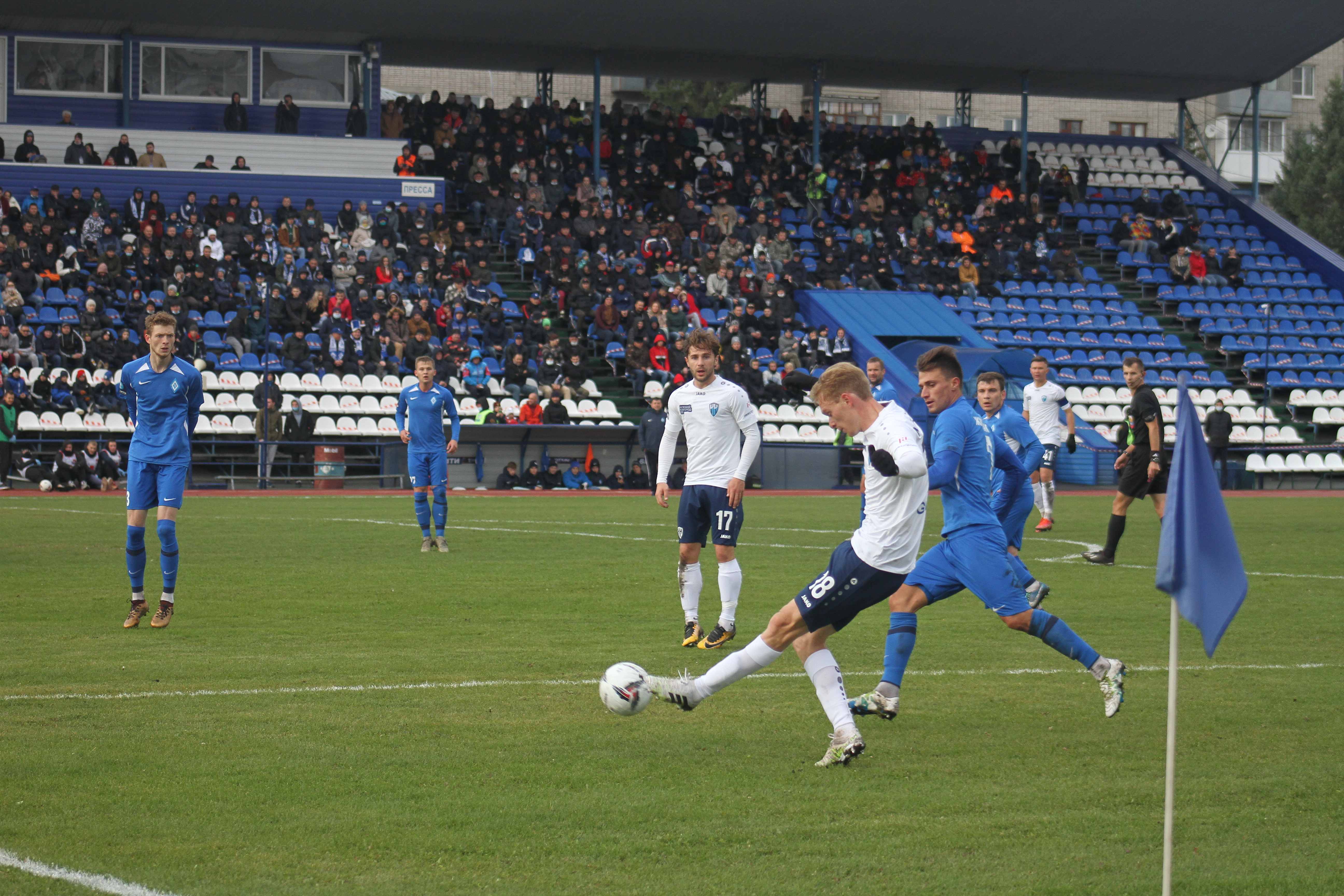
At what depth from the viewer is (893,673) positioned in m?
7.29

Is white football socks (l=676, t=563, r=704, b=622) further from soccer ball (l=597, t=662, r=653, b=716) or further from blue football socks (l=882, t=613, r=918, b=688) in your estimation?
soccer ball (l=597, t=662, r=653, b=716)

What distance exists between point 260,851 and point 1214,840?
11.8 feet

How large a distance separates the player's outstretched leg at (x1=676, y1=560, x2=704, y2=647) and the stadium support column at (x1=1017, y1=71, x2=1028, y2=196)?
36.6 metres

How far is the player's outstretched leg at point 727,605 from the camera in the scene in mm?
9805

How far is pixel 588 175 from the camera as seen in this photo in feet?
131

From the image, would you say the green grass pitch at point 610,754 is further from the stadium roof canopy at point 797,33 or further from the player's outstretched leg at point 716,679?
the stadium roof canopy at point 797,33

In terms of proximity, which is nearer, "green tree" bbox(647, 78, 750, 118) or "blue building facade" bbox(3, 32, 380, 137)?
"blue building facade" bbox(3, 32, 380, 137)

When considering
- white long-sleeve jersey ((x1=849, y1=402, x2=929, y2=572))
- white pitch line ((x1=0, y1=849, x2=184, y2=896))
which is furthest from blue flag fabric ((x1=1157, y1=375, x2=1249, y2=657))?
white pitch line ((x1=0, y1=849, x2=184, y2=896))

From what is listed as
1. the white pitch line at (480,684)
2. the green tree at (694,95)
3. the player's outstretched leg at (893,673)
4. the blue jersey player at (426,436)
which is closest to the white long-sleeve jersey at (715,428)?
the white pitch line at (480,684)

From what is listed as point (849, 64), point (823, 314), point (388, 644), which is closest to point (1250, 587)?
point (388, 644)

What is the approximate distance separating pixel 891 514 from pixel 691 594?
3.85m

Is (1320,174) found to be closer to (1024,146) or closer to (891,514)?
(1024,146)

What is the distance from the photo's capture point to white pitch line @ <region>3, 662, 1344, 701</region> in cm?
775

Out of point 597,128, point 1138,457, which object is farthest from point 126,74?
point 1138,457
